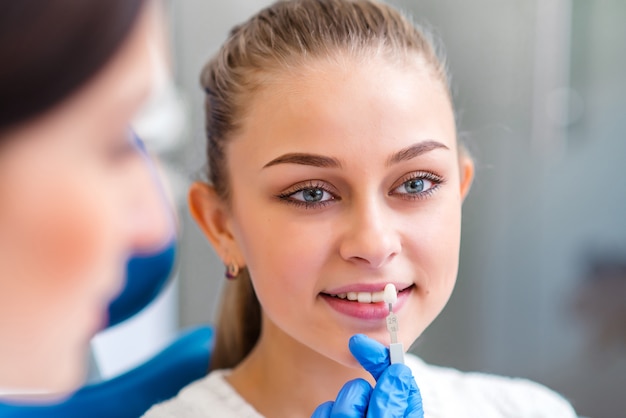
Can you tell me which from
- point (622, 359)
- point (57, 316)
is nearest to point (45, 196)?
point (57, 316)

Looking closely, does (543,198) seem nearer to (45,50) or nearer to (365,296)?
(365,296)

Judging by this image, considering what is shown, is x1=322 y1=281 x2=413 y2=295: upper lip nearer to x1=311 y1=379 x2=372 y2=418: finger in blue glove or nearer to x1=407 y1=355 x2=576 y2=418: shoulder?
x1=311 y1=379 x2=372 y2=418: finger in blue glove

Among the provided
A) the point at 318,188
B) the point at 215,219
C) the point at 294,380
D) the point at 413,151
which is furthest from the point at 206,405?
the point at 413,151

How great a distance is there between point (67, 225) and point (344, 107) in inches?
23.4

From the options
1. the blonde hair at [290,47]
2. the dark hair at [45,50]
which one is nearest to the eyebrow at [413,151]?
the blonde hair at [290,47]

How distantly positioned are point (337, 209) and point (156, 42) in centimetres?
93

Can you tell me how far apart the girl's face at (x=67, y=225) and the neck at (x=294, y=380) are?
0.36m

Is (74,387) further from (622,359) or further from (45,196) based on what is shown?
(622,359)

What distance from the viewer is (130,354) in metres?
1.55

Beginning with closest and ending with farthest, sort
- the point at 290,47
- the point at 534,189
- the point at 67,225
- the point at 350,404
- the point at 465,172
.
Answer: the point at 350,404 < the point at 290,47 < the point at 465,172 < the point at 67,225 < the point at 534,189

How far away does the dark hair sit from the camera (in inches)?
38.4

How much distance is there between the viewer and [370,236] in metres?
0.85

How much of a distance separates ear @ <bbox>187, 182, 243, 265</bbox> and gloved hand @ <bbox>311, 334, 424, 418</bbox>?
25 cm

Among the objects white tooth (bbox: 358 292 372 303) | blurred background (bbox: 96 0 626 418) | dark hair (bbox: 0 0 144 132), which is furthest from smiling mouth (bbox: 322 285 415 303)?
blurred background (bbox: 96 0 626 418)
